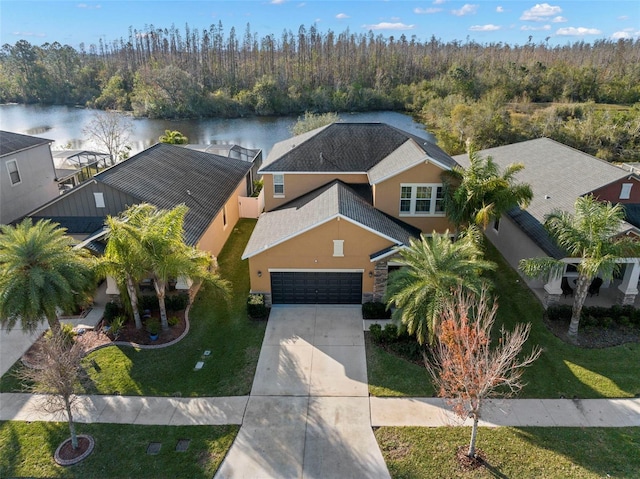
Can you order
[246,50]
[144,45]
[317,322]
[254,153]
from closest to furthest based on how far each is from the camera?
1. [317,322]
2. [254,153]
3. [246,50]
4. [144,45]

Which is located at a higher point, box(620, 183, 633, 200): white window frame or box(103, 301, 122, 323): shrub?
box(620, 183, 633, 200): white window frame

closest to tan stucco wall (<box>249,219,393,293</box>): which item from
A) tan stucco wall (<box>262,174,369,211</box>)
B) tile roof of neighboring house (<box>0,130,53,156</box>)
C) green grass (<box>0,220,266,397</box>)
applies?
green grass (<box>0,220,266,397</box>)

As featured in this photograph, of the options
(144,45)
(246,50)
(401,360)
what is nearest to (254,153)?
(401,360)

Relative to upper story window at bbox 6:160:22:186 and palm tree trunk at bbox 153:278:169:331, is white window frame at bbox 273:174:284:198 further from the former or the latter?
upper story window at bbox 6:160:22:186

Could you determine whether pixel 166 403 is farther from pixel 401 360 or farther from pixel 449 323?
pixel 449 323

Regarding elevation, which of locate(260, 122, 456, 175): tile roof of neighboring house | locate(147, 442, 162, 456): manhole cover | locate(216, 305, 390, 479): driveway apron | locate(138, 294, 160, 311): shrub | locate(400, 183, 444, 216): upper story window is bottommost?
locate(216, 305, 390, 479): driveway apron

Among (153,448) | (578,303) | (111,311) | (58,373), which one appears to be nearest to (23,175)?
(111,311)

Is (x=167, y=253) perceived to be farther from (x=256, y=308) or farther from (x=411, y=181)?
(x=411, y=181)
